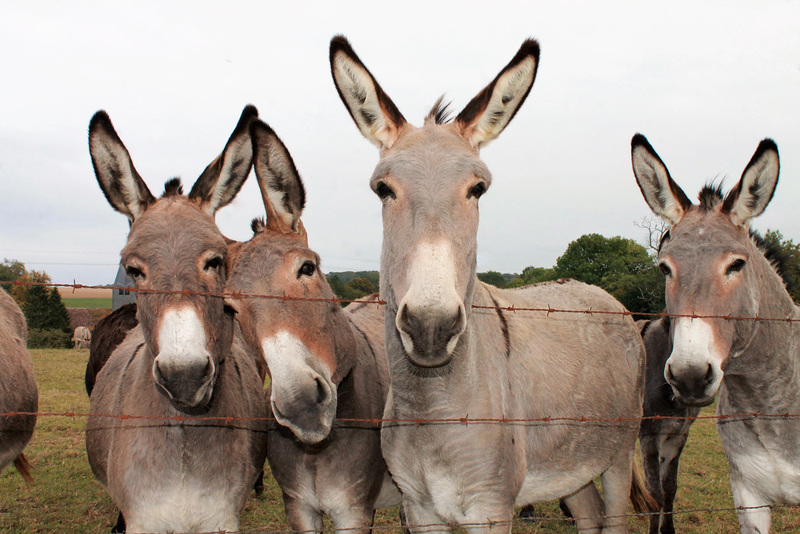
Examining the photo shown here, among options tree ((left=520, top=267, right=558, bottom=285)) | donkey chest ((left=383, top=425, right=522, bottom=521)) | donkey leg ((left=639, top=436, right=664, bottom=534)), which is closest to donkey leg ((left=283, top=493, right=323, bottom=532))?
donkey chest ((left=383, top=425, right=522, bottom=521))

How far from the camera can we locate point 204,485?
9.01ft

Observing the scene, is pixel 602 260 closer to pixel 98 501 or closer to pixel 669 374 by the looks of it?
pixel 98 501

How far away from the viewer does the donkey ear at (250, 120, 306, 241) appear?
299 cm

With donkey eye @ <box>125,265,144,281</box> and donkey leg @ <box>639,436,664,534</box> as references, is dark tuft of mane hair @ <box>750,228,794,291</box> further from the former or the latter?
donkey eye @ <box>125,265,144,281</box>

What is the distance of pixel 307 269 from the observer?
2.90 metres

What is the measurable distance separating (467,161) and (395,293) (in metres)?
0.69

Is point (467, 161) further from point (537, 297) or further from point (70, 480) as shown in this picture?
point (70, 480)

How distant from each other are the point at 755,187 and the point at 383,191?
2348 millimetres

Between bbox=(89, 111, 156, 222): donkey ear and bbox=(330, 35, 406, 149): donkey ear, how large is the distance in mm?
1249

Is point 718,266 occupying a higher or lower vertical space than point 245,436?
higher

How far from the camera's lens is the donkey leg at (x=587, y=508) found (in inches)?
162

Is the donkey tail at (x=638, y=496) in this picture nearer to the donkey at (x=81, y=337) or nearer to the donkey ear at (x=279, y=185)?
the donkey ear at (x=279, y=185)

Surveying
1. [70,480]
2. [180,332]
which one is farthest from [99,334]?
[180,332]

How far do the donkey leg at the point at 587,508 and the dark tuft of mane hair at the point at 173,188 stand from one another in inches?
142
